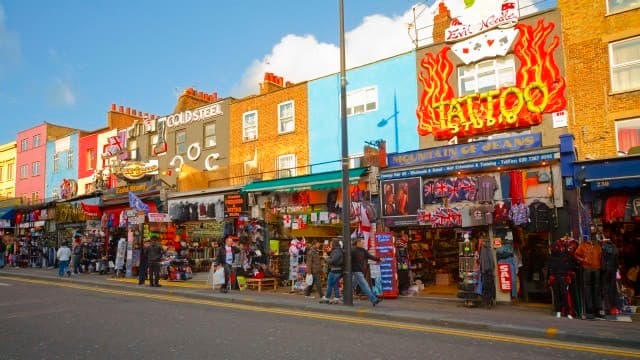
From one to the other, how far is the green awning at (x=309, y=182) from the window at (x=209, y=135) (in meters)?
7.41

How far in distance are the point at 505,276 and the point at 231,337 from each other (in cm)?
820

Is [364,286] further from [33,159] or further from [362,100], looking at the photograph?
[33,159]

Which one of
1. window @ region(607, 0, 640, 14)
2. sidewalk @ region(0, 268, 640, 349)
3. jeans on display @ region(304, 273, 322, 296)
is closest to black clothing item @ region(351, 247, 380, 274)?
sidewalk @ region(0, 268, 640, 349)

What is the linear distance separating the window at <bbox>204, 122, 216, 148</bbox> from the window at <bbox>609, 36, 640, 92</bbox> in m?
18.4

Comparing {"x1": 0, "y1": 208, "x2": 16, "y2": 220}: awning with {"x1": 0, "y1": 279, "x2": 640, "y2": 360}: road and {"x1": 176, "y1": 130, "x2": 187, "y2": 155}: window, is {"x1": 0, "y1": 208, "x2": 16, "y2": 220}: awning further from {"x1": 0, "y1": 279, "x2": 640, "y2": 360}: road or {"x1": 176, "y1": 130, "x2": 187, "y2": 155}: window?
{"x1": 0, "y1": 279, "x2": 640, "y2": 360}: road

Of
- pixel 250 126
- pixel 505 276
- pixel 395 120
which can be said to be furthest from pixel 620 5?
pixel 250 126

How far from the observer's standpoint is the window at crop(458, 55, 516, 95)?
1795cm

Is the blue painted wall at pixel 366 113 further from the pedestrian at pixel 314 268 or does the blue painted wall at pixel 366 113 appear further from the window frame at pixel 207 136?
the window frame at pixel 207 136

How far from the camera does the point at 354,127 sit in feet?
71.1

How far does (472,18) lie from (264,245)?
1172 centimetres

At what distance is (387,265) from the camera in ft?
50.5

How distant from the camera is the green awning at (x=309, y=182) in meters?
17.1

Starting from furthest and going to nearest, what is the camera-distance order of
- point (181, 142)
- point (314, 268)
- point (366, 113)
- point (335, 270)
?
point (181, 142) → point (366, 113) → point (314, 268) → point (335, 270)

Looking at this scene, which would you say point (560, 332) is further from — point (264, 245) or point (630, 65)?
point (264, 245)
